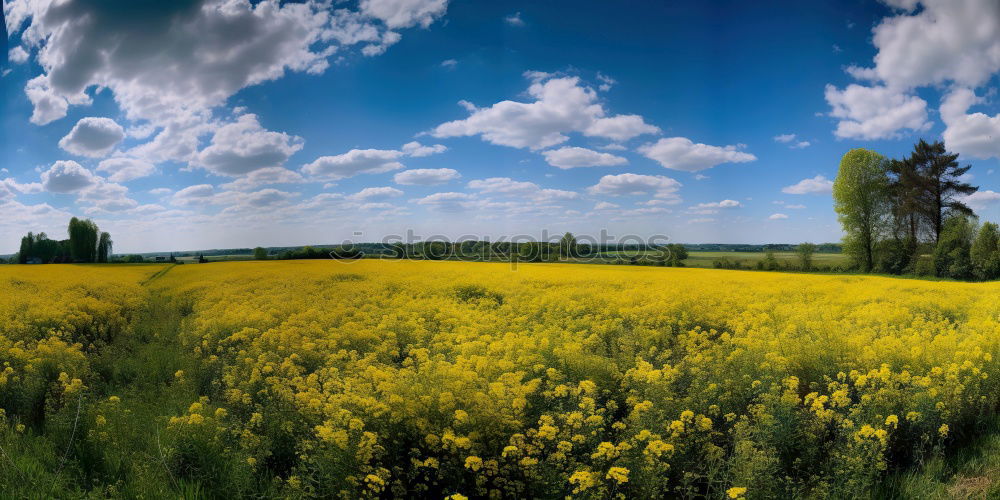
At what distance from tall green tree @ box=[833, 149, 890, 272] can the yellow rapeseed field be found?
6.14 metres

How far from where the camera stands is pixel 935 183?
18.3 m

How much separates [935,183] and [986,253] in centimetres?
305

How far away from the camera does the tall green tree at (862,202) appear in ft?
57.2

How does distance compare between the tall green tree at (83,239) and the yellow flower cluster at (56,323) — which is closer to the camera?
the yellow flower cluster at (56,323)

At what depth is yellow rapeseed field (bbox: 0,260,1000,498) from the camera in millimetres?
4887

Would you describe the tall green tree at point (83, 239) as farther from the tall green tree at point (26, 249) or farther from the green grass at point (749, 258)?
the green grass at point (749, 258)

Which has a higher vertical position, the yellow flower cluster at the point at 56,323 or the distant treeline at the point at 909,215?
the distant treeline at the point at 909,215

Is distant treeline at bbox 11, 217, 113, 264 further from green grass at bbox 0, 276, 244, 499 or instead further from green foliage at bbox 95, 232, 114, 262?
green grass at bbox 0, 276, 244, 499

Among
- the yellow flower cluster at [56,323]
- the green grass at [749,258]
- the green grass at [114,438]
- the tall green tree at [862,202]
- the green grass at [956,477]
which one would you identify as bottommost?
the green grass at [956,477]

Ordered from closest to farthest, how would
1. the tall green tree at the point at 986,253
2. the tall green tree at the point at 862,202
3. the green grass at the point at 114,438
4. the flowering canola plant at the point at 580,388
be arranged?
the green grass at the point at 114,438
the flowering canola plant at the point at 580,388
the tall green tree at the point at 986,253
the tall green tree at the point at 862,202

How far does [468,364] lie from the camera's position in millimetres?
6352

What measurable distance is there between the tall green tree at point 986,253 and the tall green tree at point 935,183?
1.21 meters

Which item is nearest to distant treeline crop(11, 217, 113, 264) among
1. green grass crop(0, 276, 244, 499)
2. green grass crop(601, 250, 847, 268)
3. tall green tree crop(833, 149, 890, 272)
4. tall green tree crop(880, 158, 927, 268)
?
green grass crop(0, 276, 244, 499)

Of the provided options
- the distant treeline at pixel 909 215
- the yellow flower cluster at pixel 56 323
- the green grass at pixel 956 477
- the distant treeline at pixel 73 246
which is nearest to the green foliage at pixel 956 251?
the distant treeline at pixel 909 215
